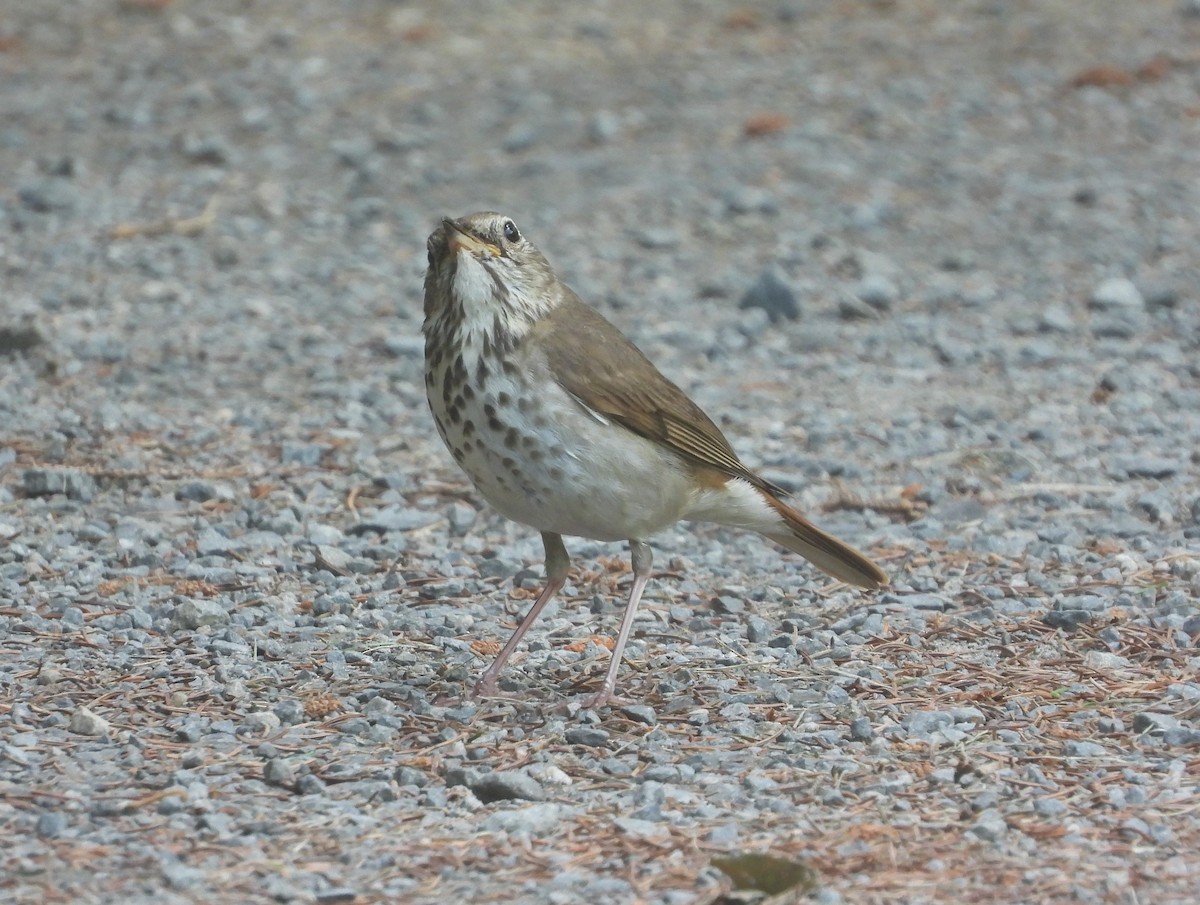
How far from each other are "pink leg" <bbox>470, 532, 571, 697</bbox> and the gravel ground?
9 cm

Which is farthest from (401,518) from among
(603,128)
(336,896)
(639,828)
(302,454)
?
(603,128)

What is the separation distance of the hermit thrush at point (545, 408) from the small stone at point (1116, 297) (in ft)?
16.0

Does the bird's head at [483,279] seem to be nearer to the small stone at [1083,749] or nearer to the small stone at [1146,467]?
the small stone at [1083,749]

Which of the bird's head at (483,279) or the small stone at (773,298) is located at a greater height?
the bird's head at (483,279)

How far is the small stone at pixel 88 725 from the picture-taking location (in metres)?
4.75

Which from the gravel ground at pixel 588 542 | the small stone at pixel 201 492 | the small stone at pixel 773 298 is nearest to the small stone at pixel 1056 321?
the gravel ground at pixel 588 542

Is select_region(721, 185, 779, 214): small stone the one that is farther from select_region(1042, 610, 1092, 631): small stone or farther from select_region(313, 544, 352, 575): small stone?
select_region(1042, 610, 1092, 631): small stone

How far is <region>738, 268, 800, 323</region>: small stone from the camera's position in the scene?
9891 millimetres

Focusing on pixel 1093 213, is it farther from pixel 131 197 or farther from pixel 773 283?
pixel 131 197

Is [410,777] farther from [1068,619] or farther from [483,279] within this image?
[1068,619]

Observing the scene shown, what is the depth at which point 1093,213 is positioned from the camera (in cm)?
1142

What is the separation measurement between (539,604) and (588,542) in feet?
4.72

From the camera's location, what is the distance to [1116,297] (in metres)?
9.90

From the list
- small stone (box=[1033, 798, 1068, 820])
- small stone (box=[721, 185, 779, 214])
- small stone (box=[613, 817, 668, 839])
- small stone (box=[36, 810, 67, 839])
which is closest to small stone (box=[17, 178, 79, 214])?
small stone (box=[721, 185, 779, 214])
